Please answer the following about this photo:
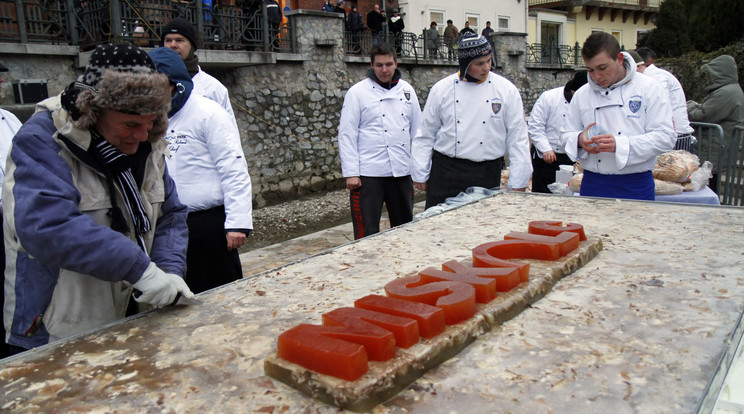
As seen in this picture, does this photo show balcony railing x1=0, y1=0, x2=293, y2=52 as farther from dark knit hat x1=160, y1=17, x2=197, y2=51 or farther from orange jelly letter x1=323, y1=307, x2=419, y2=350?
orange jelly letter x1=323, y1=307, x2=419, y2=350

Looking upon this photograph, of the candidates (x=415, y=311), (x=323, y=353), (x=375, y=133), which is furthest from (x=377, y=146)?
(x=323, y=353)

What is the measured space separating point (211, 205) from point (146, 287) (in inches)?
50.9

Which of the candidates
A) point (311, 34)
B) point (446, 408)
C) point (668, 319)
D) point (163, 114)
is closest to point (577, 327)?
point (668, 319)

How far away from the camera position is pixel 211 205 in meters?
3.16

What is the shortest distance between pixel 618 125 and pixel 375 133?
1940 mm

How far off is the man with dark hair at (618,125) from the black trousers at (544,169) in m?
2.16

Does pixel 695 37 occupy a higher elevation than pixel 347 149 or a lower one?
higher

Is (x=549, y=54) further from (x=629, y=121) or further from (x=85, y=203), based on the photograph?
(x=85, y=203)

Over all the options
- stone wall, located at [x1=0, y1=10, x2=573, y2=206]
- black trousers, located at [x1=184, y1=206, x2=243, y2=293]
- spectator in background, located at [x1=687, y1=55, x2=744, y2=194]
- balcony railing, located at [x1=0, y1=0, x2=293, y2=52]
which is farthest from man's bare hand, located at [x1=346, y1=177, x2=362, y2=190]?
stone wall, located at [x1=0, y1=10, x2=573, y2=206]

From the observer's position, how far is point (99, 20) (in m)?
8.34

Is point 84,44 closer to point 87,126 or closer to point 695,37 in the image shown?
point 87,126

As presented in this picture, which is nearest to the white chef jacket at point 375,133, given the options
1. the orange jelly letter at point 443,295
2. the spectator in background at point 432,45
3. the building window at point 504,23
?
the orange jelly letter at point 443,295

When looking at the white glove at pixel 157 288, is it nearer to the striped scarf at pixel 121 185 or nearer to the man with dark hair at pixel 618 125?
the striped scarf at pixel 121 185

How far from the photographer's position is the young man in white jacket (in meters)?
3.06
